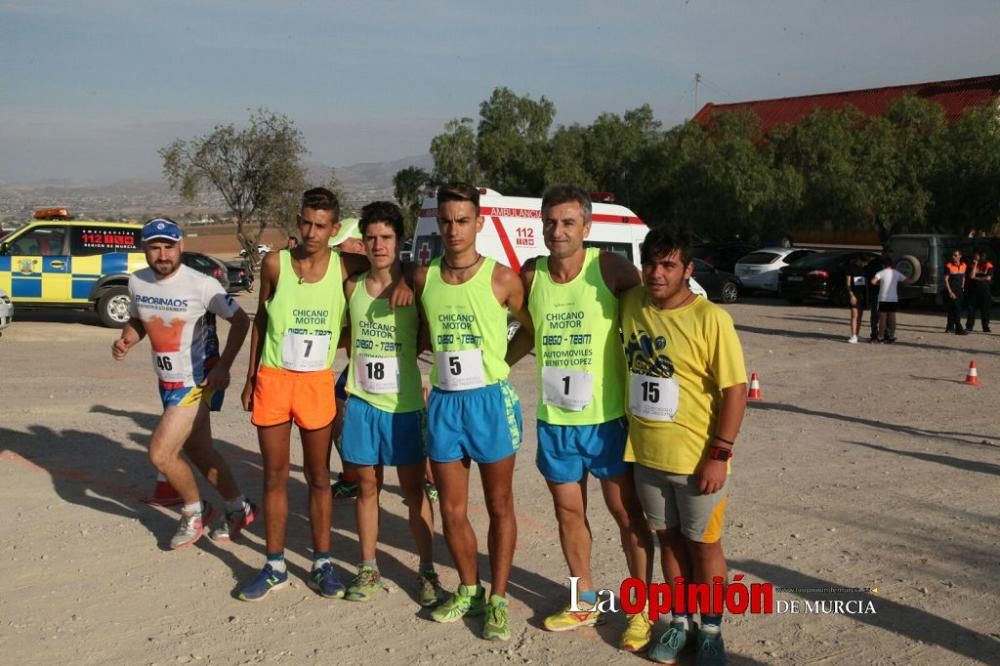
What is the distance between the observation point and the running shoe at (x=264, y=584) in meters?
4.69

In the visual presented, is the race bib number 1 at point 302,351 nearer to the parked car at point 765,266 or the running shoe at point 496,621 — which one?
the running shoe at point 496,621

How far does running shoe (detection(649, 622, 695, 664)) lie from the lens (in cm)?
405

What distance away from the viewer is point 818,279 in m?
24.7

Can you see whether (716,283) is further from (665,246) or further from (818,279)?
(665,246)

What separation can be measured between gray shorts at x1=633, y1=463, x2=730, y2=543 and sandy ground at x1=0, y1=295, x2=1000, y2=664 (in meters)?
0.62

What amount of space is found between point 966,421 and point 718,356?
23.0ft

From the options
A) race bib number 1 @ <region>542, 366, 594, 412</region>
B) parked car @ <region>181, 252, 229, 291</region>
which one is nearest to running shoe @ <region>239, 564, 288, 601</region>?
race bib number 1 @ <region>542, 366, 594, 412</region>

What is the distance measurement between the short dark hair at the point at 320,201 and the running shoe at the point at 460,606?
1966 millimetres

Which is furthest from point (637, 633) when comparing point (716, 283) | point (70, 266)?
point (716, 283)

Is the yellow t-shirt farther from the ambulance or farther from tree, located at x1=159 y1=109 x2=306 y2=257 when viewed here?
tree, located at x1=159 y1=109 x2=306 y2=257

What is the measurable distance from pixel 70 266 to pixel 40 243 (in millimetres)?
677

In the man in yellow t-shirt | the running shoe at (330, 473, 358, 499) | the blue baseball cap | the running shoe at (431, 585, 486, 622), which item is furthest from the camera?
the running shoe at (330, 473, 358, 499)

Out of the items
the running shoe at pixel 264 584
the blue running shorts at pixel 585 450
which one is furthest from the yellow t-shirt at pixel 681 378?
the running shoe at pixel 264 584

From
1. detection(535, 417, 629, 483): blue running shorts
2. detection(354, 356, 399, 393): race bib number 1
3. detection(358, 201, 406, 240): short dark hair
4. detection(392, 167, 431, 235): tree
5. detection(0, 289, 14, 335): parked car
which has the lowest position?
detection(0, 289, 14, 335): parked car
